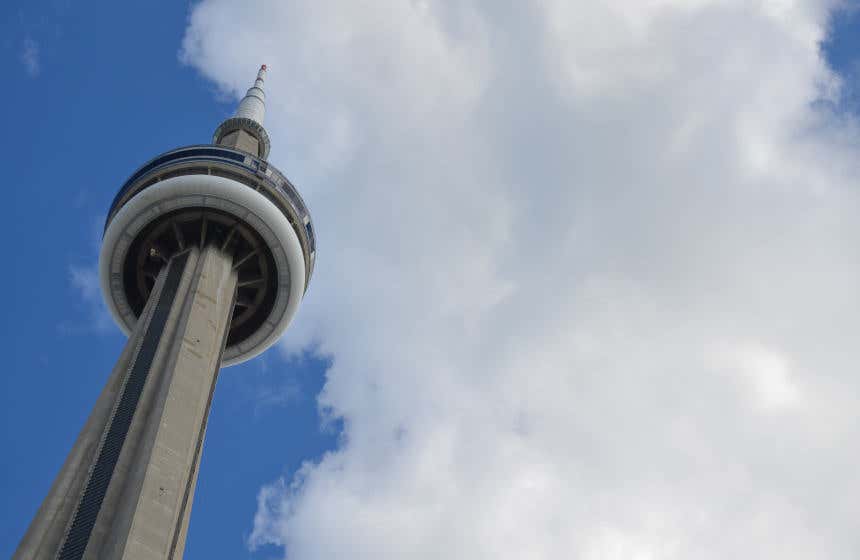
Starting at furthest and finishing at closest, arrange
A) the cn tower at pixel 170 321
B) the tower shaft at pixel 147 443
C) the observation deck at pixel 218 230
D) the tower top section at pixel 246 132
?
1. the tower top section at pixel 246 132
2. the observation deck at pixel 218 230
3. the cn tower at pixel 170 321
4. the tower shaft at pixel 147 443

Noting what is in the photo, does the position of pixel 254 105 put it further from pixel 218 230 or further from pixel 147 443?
pixel 147 443

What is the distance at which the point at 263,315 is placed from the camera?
163 feet

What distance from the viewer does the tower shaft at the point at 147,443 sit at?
1251 inches

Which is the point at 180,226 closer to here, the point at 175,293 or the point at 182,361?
the point at 175,293

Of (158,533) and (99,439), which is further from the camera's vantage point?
(99,439)

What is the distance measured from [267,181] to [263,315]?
24.7ft

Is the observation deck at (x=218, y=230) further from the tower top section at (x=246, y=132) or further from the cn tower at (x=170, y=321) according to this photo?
the tower top section at (x=246, y=132)

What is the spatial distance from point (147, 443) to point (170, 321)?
7663 millimetres

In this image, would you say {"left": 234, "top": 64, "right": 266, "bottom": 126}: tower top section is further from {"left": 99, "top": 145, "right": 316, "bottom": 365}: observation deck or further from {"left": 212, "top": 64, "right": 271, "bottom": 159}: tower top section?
{"left": 99, "top": 145, "right": 316, "bottom": 365}: observation deck

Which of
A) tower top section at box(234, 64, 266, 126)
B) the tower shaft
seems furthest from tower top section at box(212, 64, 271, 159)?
the tower shaft

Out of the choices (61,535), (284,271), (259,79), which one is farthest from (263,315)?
(259,79)

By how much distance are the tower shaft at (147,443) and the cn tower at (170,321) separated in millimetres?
50

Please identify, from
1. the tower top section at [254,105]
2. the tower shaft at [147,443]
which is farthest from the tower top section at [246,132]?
the tower shaft at [147,443]

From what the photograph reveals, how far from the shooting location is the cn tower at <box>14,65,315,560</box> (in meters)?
32.5
